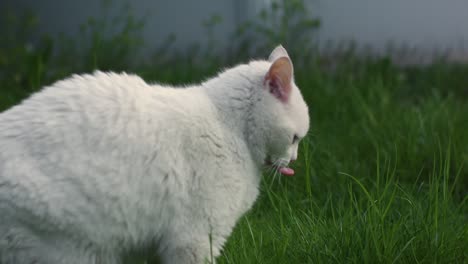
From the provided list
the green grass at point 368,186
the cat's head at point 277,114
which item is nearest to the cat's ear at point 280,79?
the cat's head at point 277,114

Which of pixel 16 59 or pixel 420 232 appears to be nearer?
pixel 420 232

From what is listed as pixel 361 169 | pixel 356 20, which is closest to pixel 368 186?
pixel 361 169

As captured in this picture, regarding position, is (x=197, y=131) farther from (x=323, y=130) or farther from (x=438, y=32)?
(x=438, y=32)

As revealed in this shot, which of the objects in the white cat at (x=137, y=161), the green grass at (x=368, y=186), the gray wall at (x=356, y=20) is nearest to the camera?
the white cat at (x=137, y=161)

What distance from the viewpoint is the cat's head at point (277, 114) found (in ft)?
8.43

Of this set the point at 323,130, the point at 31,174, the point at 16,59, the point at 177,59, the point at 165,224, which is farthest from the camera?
the point at 177,59

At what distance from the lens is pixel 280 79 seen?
2.56 meters

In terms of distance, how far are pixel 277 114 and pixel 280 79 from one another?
0.13 metres

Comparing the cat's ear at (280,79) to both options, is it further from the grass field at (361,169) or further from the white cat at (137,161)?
the grass field at (361,169)

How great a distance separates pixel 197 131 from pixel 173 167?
0.59 feet

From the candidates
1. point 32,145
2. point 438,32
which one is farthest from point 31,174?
point 438,32

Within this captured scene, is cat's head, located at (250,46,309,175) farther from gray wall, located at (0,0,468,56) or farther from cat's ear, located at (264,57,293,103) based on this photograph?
gray wall, located at (0,0,468,56)

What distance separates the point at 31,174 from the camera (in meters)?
2.18

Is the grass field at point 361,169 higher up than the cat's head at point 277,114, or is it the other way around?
the cat's head at point 277,114
